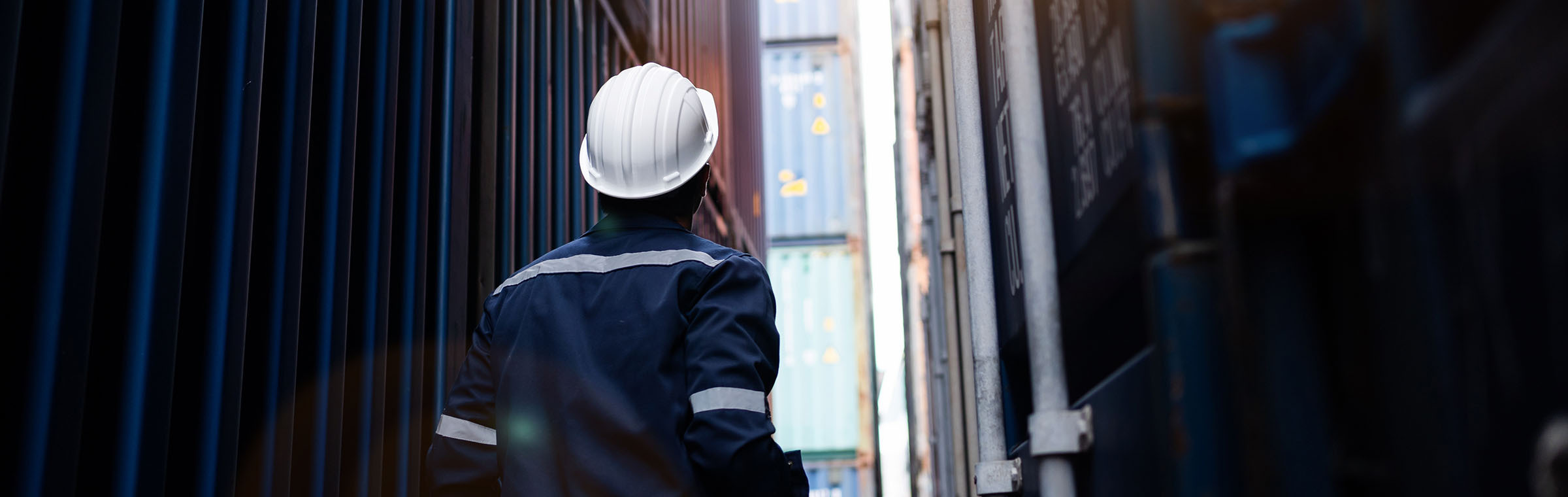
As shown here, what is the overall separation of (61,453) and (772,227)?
18826 mm

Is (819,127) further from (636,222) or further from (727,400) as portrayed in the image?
(727,400)

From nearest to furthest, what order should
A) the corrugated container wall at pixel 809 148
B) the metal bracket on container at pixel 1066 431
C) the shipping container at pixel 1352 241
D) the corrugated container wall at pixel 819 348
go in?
the shipping container at pixel 1352 241
the metal bracket on container at pixel 1066 431
the corrugated container wall at pixel 819 348
the corrugated container wall at pixel 809 148

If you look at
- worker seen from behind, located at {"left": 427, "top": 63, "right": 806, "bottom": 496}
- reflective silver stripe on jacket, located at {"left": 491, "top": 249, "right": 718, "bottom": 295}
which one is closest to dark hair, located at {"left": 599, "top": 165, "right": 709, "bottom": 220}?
worker seen from behind, located at {"left": 427, "top": 63, "right": 806, "bottom": 496}

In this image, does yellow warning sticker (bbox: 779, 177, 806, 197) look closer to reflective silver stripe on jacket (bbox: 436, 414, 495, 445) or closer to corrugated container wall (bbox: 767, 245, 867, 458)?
Answer: corrugated container wall (bbox: 767, 245, 867, 458)

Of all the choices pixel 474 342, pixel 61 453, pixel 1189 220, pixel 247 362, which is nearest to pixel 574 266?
pixel 474 342

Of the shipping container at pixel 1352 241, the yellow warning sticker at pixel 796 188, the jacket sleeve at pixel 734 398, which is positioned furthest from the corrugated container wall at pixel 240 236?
the yellow warning sticker at pixel 796 188

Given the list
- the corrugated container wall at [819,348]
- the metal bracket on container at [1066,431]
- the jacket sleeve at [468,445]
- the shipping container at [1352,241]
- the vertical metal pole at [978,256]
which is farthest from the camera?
the corrugated container wall at [819,348]

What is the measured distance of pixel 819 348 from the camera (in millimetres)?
20594

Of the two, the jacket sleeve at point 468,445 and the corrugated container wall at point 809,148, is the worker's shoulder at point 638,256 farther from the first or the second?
the corrugated container wall at point 809,148

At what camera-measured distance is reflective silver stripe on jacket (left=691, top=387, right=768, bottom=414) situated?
2.26 m

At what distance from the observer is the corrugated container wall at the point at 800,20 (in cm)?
2108

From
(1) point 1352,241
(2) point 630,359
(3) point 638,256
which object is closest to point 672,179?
(3) point 638,256

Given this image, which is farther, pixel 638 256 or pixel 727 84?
pixel 727 84

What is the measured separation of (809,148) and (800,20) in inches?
92.9
